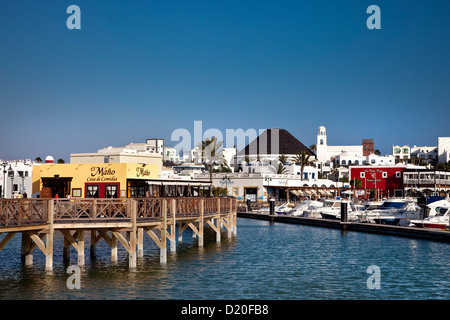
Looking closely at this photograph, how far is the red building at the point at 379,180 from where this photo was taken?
362 feet

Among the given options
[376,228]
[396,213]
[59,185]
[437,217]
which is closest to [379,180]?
[396,213]

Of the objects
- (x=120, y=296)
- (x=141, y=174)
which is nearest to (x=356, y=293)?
(x=120, y=296)

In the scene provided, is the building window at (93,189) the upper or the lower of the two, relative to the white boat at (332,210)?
upper

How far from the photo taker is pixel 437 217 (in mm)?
48250

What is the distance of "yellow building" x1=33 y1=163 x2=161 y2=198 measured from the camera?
141 ft

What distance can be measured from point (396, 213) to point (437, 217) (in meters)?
10.2

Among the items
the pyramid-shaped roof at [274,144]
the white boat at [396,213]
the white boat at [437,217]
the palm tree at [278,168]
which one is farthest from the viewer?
the pyramid-shaped roof at [274,144]

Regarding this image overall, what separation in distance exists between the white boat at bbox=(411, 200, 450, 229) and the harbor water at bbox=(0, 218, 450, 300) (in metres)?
7.55

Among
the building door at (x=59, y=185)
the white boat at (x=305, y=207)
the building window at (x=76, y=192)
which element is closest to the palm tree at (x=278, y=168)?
the white boat at (x=305, y=207)

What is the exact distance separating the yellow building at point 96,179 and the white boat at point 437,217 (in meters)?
23.7

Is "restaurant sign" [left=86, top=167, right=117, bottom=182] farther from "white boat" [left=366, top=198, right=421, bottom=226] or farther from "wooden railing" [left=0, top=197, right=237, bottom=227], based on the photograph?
"white boat" [left=366, top=198, right=421, bottom=226]

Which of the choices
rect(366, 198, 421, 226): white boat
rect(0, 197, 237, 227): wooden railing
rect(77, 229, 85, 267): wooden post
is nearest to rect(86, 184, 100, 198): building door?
rect(0, 197, 237, 227): wooden railing

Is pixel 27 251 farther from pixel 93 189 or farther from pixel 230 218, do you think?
pixel 230 218

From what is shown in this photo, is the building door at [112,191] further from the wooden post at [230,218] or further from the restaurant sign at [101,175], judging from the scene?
the wooden post at [230,218]
